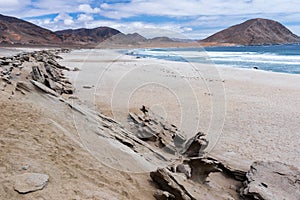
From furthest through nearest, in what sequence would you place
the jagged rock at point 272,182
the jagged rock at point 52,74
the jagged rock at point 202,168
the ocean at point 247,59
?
the ocean at point 247,59 → the jagged rock at point 52,74 → the jagged rock at point 202,168 → the jagged rock at point 272,182

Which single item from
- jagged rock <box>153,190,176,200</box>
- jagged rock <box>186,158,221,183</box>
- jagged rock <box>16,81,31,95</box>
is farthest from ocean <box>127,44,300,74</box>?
jagged rock <box>153,190,176,200</box>

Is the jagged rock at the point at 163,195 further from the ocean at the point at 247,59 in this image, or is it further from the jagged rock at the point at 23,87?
the ocean at the point at 247,59

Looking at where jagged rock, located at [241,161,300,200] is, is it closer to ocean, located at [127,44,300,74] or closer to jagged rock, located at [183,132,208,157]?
jagged rock, located at [183,132,208,157]

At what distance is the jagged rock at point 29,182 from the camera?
4.01 m

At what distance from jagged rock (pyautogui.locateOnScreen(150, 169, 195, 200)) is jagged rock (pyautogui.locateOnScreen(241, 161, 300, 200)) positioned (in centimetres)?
165

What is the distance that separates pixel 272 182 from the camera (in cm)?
632

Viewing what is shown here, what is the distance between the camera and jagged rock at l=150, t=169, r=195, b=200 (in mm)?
4934

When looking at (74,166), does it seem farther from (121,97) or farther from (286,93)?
(286,93)

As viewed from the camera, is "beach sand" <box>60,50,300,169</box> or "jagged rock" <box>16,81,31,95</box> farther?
"beach sand" <box>60,50,300,169</box>

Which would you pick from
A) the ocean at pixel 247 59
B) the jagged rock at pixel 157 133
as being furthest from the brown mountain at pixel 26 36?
the jagged rock at pixel 157 133

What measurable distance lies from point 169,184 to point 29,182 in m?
2.24

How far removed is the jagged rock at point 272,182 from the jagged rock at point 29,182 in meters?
3.95

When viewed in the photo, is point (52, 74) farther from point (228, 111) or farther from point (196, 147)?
point (196, 147)

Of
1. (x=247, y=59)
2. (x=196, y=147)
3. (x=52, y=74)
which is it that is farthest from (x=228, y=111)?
(x=247, y=59)
